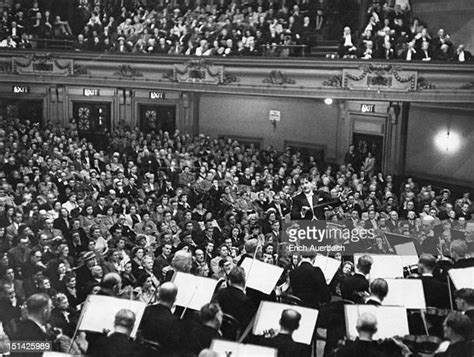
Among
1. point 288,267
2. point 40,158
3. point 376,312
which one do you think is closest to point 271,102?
point 40,158

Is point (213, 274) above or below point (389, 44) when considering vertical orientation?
below

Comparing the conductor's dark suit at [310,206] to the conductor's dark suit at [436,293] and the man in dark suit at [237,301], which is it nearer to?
the conductor's dark suit at [436,293]

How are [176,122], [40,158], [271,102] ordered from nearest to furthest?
[40,158], [271,102], [176,122]

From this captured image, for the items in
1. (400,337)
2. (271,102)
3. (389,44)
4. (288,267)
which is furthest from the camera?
(271,102)

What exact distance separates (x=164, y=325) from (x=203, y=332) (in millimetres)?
337

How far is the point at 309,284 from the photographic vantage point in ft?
25.4

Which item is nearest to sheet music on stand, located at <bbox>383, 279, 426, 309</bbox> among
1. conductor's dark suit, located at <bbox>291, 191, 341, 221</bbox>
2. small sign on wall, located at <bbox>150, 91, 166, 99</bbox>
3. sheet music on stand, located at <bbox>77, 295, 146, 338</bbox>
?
sheet music on stand, located at <bbox>77, 295, 146, 338</bbox>

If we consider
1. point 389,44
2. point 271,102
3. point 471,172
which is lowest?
point 471,172

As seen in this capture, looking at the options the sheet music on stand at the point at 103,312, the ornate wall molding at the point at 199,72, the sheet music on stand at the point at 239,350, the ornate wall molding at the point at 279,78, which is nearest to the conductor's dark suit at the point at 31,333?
the sheet music on stand at the point at 103,312

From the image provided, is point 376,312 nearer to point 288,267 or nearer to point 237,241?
point 288,267

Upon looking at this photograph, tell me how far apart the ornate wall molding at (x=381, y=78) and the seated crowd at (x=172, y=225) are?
2.06 m

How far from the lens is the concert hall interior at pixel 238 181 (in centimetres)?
608

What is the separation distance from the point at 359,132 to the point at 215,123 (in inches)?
241

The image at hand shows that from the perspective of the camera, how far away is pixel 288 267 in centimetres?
938
